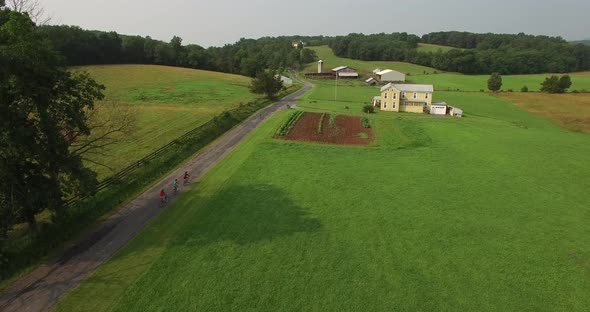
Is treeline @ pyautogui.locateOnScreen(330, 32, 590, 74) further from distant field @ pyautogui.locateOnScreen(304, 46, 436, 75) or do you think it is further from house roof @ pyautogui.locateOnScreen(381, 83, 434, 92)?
house roof @ pyautogui.locateOnScreen(381, 83, 434, 92)

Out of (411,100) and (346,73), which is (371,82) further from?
(411,100)

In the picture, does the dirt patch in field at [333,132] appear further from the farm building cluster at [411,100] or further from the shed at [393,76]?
the shed at [393,76]

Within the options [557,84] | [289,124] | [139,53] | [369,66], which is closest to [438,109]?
[289,124]

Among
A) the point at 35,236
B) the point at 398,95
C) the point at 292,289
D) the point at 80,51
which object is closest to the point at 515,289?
the point at 292,289

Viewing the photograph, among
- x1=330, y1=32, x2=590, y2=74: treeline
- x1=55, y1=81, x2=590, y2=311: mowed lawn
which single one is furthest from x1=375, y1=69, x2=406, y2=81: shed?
x1=55, y1=81, x2=590, y2=311: mowed lawn

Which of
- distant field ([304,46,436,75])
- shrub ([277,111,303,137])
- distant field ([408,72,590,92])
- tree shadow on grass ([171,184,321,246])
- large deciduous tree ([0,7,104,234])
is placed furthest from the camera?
distant field ([304,46,436,75])

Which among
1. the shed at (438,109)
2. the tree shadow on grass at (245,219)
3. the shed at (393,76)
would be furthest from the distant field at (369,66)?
the tree shadow on grass at (245,219)
